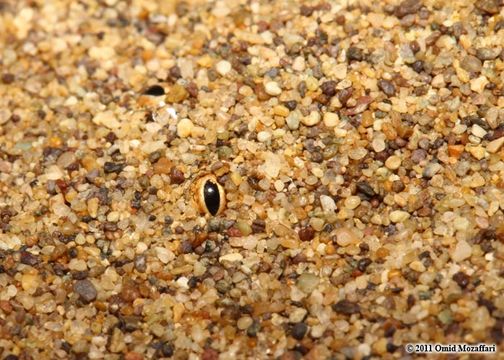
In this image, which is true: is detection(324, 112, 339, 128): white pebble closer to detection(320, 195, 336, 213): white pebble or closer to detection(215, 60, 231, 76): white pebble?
detection(320, 195, 336, 213): white pebble

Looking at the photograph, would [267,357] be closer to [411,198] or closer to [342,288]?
[342,288]

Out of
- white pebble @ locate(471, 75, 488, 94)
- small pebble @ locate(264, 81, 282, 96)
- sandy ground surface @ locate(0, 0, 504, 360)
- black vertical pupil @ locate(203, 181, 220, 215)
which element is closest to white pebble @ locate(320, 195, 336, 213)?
sandy ground surface @ locate(0, 0, 504, 360)

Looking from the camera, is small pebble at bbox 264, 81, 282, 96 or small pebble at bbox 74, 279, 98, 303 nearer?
small pebble at bbox 74, 279, 98, 303

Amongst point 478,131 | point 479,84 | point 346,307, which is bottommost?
point 346,307

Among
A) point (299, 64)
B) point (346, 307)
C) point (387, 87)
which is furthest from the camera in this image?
point (299, 64)

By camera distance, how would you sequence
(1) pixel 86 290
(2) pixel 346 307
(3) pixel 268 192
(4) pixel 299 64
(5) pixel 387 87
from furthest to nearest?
(4) pixel 299 64, (5) pixel 387 87, (3) pixel 268 192, (1) pixel 86 290, (2) pixel 346 307

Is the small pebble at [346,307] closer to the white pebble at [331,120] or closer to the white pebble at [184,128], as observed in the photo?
the white pebble at [331,120]

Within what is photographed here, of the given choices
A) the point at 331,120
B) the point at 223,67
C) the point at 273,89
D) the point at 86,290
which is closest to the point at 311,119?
the point at 331,120

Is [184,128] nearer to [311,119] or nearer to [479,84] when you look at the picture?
[311,119]

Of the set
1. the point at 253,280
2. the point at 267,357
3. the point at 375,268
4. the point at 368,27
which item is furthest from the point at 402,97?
the point at 267,357
